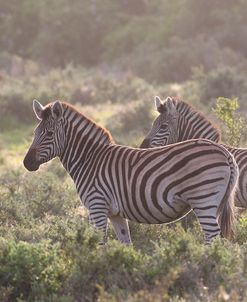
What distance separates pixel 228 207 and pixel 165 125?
2.86m

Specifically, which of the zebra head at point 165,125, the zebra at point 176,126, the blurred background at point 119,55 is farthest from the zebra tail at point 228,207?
the blurred background at point 119,55

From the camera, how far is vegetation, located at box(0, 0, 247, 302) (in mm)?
6750

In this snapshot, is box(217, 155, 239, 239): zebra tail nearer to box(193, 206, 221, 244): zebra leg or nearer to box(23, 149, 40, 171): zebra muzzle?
box(193, 206, 221, 244): zebra leg

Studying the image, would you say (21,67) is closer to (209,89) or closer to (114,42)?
(114,42)

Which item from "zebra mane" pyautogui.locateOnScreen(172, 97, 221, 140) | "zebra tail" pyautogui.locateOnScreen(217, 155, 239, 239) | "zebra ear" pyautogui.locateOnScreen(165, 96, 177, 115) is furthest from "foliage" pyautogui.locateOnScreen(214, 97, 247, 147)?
"zebra tail" pyautogui.locateOnScreen(217, 155, 239, 239)

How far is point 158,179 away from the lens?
7.82 meters

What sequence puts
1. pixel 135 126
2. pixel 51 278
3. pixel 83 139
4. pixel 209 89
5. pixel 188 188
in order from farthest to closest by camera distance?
pixel 209 89, pixel 135 126, pixel 83 139, pixel 188 188, pixel 51 278

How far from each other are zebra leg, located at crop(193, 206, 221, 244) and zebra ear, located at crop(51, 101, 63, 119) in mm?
2124

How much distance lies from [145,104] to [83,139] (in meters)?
12.6

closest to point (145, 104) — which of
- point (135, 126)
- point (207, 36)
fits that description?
point (135, 126)

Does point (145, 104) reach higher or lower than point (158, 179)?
higher

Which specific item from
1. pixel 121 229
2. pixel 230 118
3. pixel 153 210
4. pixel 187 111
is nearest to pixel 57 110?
pixel 121 229

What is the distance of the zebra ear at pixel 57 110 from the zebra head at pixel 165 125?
2.02 m

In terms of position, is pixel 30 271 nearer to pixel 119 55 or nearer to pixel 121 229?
pixel 121 229
